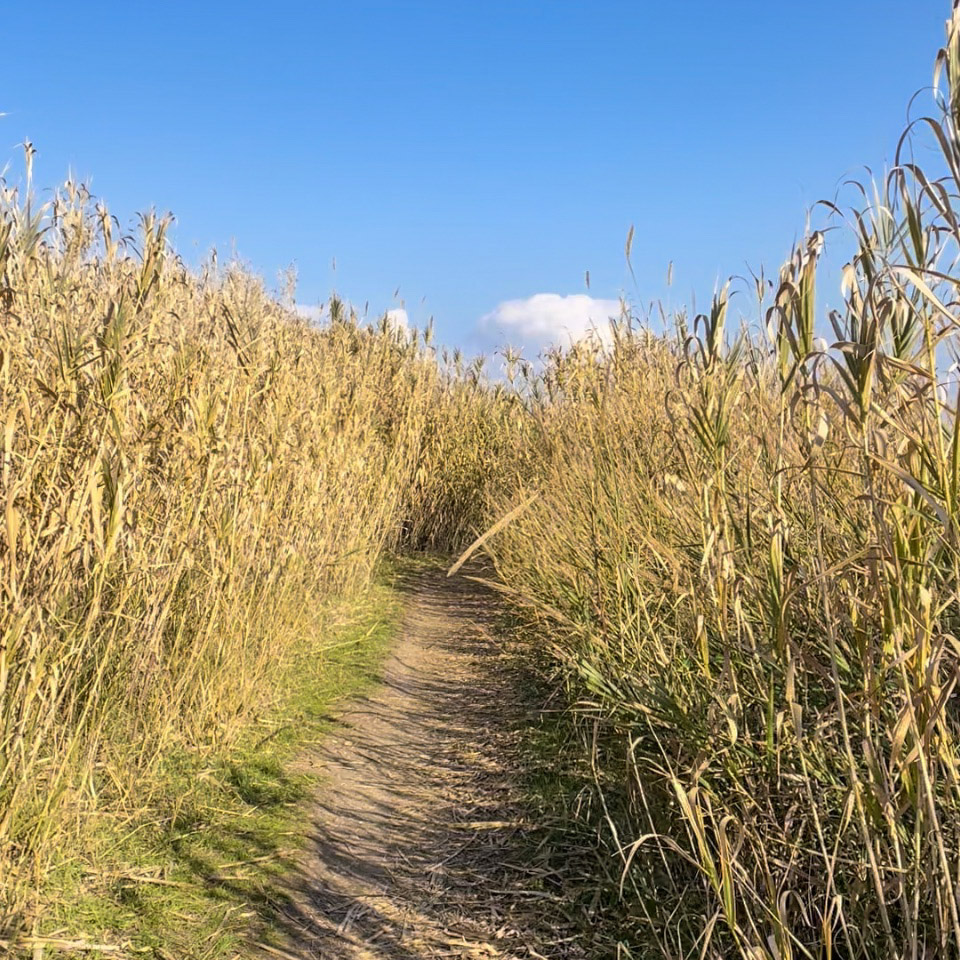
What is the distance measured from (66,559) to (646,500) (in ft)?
10.5

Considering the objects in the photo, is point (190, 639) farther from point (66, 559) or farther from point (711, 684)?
point (711, 684)

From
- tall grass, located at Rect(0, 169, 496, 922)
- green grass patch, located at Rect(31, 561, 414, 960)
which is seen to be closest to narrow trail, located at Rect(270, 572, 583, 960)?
green grass patch, located at Rect(31, 561, 414, 960)

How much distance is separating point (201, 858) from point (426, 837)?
0.97 metres

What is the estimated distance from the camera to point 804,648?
273cm

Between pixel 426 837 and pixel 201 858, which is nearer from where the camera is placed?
pixel 201 858

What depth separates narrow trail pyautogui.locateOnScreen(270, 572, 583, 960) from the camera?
2.99 m

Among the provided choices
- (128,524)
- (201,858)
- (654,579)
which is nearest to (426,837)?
(201,858)

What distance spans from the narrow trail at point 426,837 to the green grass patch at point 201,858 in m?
0.13

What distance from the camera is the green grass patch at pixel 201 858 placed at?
2777 millimetres

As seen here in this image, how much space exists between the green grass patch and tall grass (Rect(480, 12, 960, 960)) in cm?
134

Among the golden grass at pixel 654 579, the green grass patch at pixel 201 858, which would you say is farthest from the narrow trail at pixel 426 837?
the golden grass at pixel 654 579

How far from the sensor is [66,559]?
2801 millimetres

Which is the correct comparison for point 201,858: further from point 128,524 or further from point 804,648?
point 804,648

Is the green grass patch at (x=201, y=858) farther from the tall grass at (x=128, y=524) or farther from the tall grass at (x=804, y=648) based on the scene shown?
the tall grass at (x=804, y=648)
